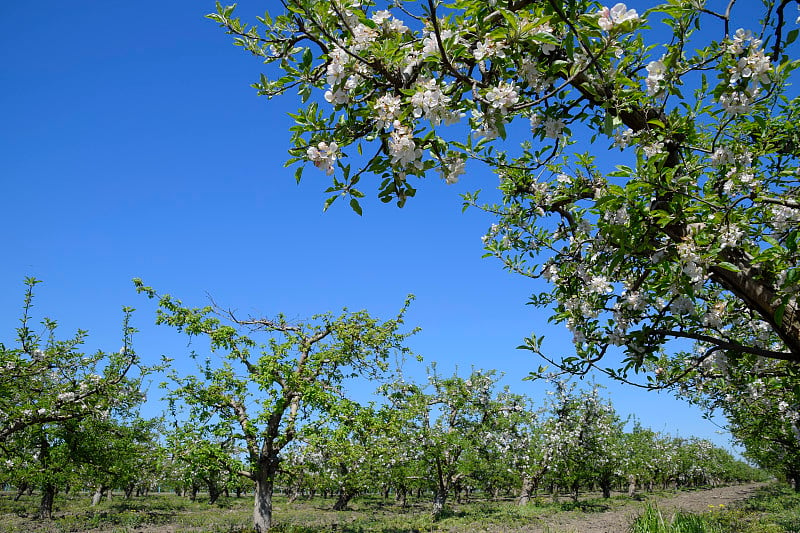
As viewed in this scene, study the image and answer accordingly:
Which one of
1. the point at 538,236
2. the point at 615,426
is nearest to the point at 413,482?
the point at 615,426

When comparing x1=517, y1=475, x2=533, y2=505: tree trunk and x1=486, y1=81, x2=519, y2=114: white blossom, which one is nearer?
x1=486, y1=81, x2=519, y2=114: white blossom

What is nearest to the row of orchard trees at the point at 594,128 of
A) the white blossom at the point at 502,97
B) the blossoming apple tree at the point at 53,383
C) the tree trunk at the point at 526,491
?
the white blossom at the point at 502,97

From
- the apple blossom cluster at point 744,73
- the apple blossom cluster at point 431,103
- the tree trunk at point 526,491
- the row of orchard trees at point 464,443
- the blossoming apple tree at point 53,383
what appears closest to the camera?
the apple blossom cluster at point 431,103

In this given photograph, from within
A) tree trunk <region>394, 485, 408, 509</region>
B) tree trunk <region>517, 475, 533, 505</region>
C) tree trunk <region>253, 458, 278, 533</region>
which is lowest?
tree trunk <region>394, 485, 408, 509</region>

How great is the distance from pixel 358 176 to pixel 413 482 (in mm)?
24089

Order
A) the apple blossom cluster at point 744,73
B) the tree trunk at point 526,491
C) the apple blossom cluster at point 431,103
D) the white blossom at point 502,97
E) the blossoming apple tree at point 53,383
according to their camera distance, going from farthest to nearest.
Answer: the tree trunk at point 526,491 → the blossoming apple tree at point 53,383 → the apple blossom cluster at point 744,73 → the white blossom at point 502,97 → the apple blossom cluster at point 431,103

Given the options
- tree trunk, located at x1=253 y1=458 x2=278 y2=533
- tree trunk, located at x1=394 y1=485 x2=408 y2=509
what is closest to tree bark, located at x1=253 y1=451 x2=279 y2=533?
tree trunk, located at x1=253 y1=458 x2=278 y2=533

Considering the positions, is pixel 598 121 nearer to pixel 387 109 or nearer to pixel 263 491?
pixel 387 109

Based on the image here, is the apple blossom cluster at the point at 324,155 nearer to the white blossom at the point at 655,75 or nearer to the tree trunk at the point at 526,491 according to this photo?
the white blossom at the point at 655,75

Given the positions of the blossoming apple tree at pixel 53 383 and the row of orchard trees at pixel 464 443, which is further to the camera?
the row of orchard trees at pixel 464 443

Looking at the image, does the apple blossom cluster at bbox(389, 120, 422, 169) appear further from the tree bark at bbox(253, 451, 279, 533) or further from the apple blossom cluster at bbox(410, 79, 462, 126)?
the tree bark at bbox(253, 451, 279, 533)

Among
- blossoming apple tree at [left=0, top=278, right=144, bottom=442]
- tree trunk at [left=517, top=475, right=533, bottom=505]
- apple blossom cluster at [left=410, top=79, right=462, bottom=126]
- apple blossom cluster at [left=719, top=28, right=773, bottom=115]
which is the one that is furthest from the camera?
tree trunk at [left=517, top=475, right=533, bottom=505]

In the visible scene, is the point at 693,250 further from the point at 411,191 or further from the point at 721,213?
the point at 411,191

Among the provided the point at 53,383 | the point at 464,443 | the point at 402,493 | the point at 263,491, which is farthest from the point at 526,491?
the point at 53,383
